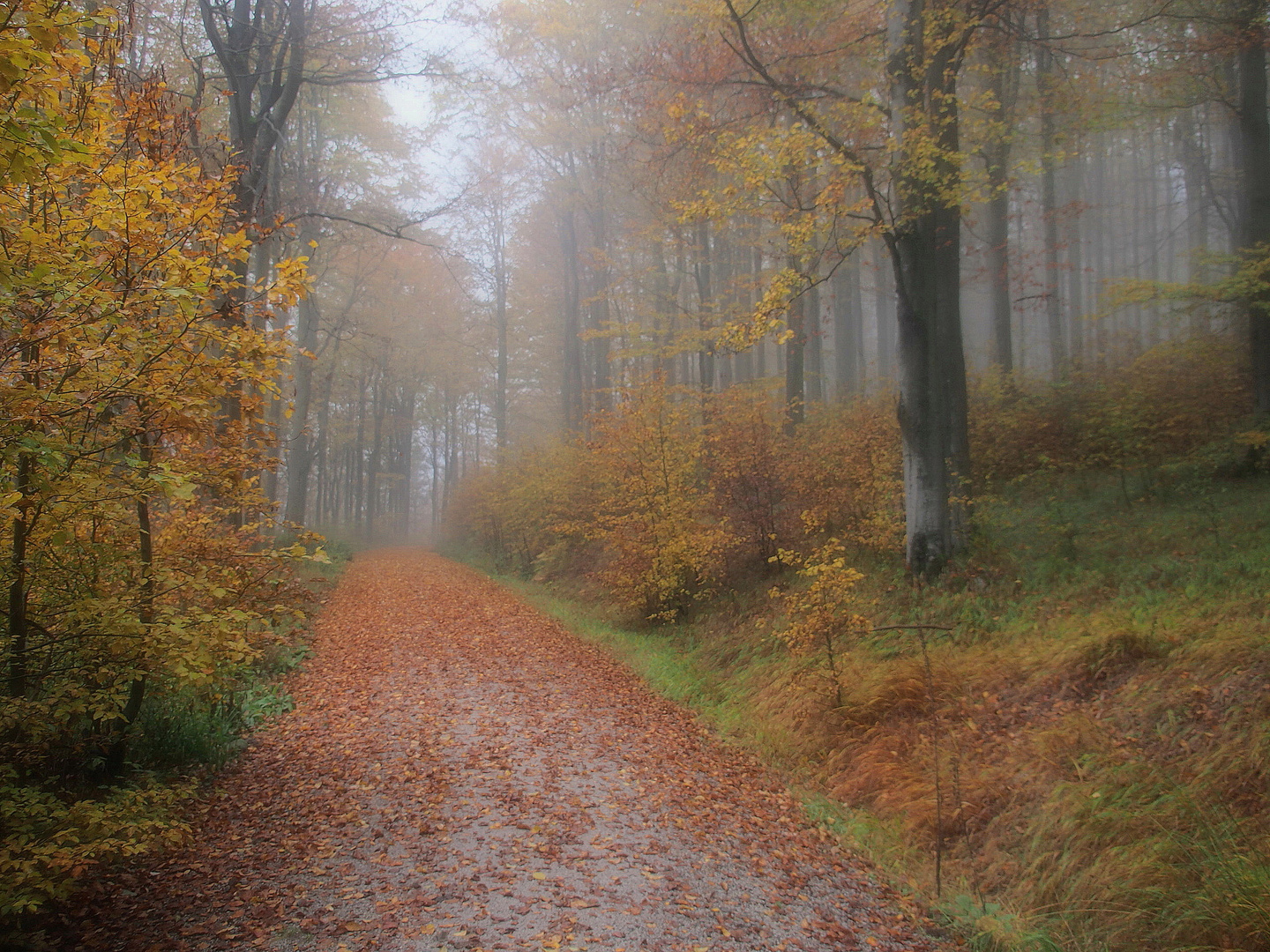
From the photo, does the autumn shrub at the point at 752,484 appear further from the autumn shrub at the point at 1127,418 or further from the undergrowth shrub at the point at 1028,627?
the autumn shrub at the point at 1127,418

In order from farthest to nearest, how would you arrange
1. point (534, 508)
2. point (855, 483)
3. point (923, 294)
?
point (534, 508) < point (855, 483) < point (923, 294)

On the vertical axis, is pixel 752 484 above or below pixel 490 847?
above

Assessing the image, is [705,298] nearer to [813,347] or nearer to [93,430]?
[813,347]

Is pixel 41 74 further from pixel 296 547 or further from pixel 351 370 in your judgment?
pixel 351 370

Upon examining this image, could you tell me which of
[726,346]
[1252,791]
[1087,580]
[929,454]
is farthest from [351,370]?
[1252,791]

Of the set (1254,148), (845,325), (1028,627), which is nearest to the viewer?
(1028,627)

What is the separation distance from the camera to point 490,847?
3984 millimetres

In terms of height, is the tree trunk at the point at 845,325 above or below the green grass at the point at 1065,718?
above

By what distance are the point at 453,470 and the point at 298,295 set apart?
1190 inches

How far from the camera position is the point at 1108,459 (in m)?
8.91

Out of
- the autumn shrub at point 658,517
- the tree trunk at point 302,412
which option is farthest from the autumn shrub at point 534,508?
the tree trunk at point 302,412

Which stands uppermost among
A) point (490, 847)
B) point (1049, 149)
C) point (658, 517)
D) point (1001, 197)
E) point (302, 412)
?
point (1049, 149)

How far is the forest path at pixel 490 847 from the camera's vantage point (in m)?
3.25

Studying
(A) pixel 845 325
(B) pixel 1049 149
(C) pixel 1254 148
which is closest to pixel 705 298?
(A) pixel 845 325
